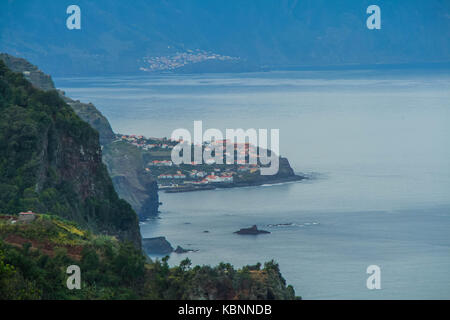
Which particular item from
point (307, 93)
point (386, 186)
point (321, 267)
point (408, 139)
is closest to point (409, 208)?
point (386, 186)

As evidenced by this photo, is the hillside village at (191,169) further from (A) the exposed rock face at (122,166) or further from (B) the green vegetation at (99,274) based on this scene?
(B) the green vegetation at (99,274)

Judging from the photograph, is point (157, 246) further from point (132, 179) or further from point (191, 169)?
point (191, 169)

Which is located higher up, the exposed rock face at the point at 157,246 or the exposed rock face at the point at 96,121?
the exposed rock face at the point at 96,121

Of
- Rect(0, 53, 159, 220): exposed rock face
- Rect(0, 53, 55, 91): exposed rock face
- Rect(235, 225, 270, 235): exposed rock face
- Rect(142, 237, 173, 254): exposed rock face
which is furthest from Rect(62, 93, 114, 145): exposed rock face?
Rect(142, 237, 173, 254): exposed rock face

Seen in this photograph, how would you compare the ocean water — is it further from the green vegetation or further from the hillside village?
the green vegetation

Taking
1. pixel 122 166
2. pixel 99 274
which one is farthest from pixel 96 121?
pixel 99 274

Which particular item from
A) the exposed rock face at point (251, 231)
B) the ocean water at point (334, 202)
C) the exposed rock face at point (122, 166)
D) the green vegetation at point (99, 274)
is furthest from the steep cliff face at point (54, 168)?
the exposed rock face at point (122, 166)

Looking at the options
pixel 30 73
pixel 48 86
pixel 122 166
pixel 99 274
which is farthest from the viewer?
pixel 122 166
